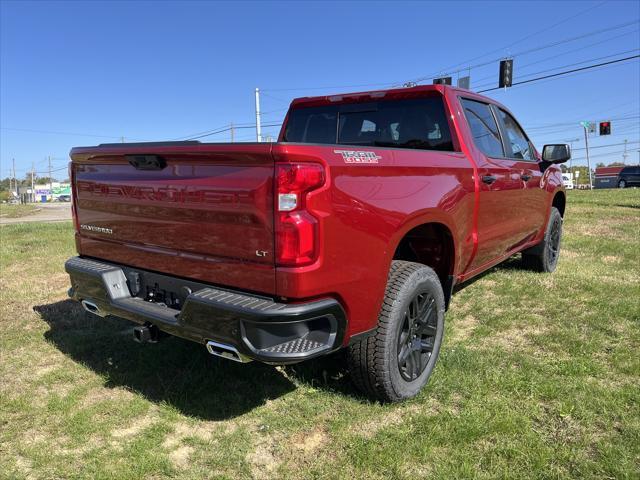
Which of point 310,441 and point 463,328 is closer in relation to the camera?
point 310,441

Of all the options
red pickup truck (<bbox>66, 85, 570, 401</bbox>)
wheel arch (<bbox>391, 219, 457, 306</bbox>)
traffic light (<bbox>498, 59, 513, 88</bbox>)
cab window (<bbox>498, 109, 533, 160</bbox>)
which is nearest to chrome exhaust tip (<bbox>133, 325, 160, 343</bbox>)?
red pickup truck (<bbox>66, 85, 570, 401</bbox>)

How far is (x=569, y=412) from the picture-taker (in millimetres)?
2926

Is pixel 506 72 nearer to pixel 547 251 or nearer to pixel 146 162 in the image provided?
pixel 547 251

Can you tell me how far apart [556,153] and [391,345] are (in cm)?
358

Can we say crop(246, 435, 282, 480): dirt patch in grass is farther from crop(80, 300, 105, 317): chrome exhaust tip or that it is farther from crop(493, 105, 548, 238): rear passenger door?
crop(493, 105, 548, 238): rear passenger door

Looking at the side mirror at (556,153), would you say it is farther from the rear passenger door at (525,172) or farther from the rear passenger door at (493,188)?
the rear passenger door at (493,188)

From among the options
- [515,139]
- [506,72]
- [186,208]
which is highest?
[506,72]

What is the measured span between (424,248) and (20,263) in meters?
6.19

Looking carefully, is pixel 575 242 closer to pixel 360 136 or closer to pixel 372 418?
pixel 360 136

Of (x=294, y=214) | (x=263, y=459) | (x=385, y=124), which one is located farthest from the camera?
(x=385, y=124)

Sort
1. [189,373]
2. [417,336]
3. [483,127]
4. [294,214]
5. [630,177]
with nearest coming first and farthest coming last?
1. [294,214]
2. [417,336]
3. [189,373]
4. [483,127]
5. [630,177]

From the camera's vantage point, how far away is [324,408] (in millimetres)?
3057

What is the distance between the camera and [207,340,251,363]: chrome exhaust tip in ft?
7.97

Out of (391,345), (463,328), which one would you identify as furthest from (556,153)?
(391,345)
